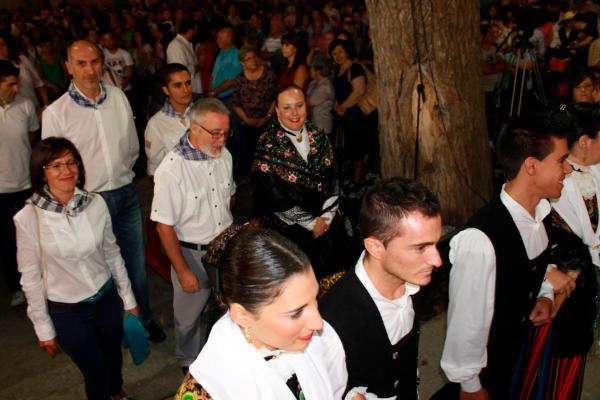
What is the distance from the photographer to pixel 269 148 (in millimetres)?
3443

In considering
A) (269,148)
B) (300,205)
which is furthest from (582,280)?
(269,148)

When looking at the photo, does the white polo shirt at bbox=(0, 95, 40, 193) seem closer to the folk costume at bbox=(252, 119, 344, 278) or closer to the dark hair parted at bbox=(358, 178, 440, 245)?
the folk costume at bbox=(252, 119, 344, 278)

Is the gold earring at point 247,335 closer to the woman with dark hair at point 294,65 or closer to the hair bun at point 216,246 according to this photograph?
the hair bun at point 216,246

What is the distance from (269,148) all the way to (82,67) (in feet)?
4.02

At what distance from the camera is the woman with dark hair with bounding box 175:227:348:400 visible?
1502 millimetres

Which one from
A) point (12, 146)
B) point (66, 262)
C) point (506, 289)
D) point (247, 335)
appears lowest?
point (506, 289)

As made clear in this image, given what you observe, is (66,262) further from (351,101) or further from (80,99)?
(351,101)

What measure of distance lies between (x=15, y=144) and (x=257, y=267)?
321cm

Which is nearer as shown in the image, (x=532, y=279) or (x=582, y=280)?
(x=532, y=279)

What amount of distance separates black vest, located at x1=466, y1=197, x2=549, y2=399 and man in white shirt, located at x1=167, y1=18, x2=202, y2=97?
5.08m

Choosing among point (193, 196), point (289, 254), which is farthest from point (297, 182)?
point (289, 254)

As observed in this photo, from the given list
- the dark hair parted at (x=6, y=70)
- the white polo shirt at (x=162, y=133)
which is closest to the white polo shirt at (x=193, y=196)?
the white polo shirt at (x=162, y=133)

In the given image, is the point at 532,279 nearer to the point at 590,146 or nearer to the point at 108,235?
the point at 590,146

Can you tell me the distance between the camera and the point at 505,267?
2.12 m
